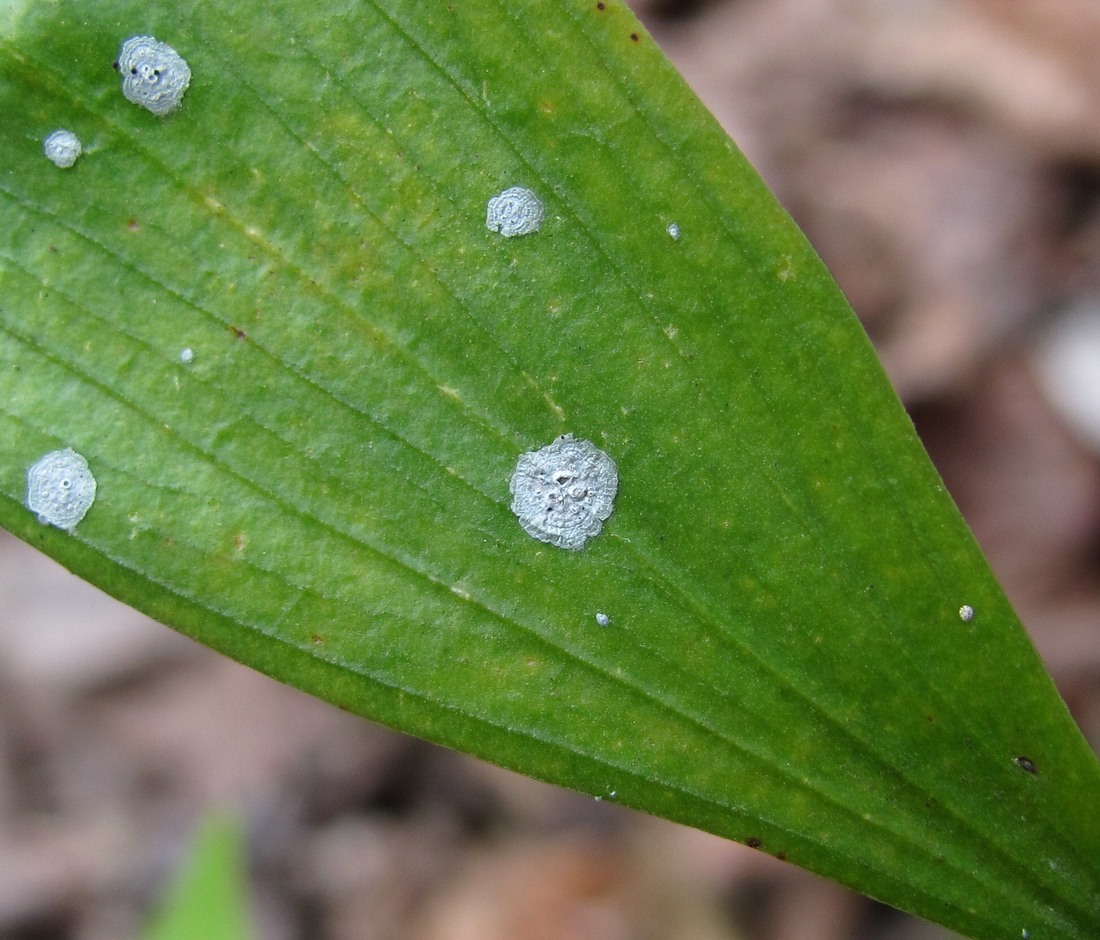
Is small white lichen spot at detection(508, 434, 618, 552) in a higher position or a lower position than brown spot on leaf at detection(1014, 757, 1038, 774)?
lower

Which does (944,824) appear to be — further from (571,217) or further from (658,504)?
(571,217)

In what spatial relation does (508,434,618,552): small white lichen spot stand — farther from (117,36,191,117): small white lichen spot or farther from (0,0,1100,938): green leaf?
(117,36,191,117): small white lichen spot

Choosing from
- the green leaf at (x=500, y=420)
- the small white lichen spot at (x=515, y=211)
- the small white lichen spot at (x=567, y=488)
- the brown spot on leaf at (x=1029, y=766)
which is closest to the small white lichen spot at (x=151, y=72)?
the green leaf at (x=500, y=420)

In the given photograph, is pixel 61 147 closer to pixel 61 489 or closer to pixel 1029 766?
pixel 61 489

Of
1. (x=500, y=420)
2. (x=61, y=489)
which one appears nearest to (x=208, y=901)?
(x=61, y=489)

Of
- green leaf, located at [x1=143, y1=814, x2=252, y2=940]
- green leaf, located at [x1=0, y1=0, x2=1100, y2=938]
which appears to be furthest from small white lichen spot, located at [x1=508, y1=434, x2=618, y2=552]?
green leaf, located at [x1=143, y1=814, x2=252, y2=940]

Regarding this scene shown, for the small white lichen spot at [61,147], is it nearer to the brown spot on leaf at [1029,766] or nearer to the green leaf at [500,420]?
the green leaf at [500,420]
